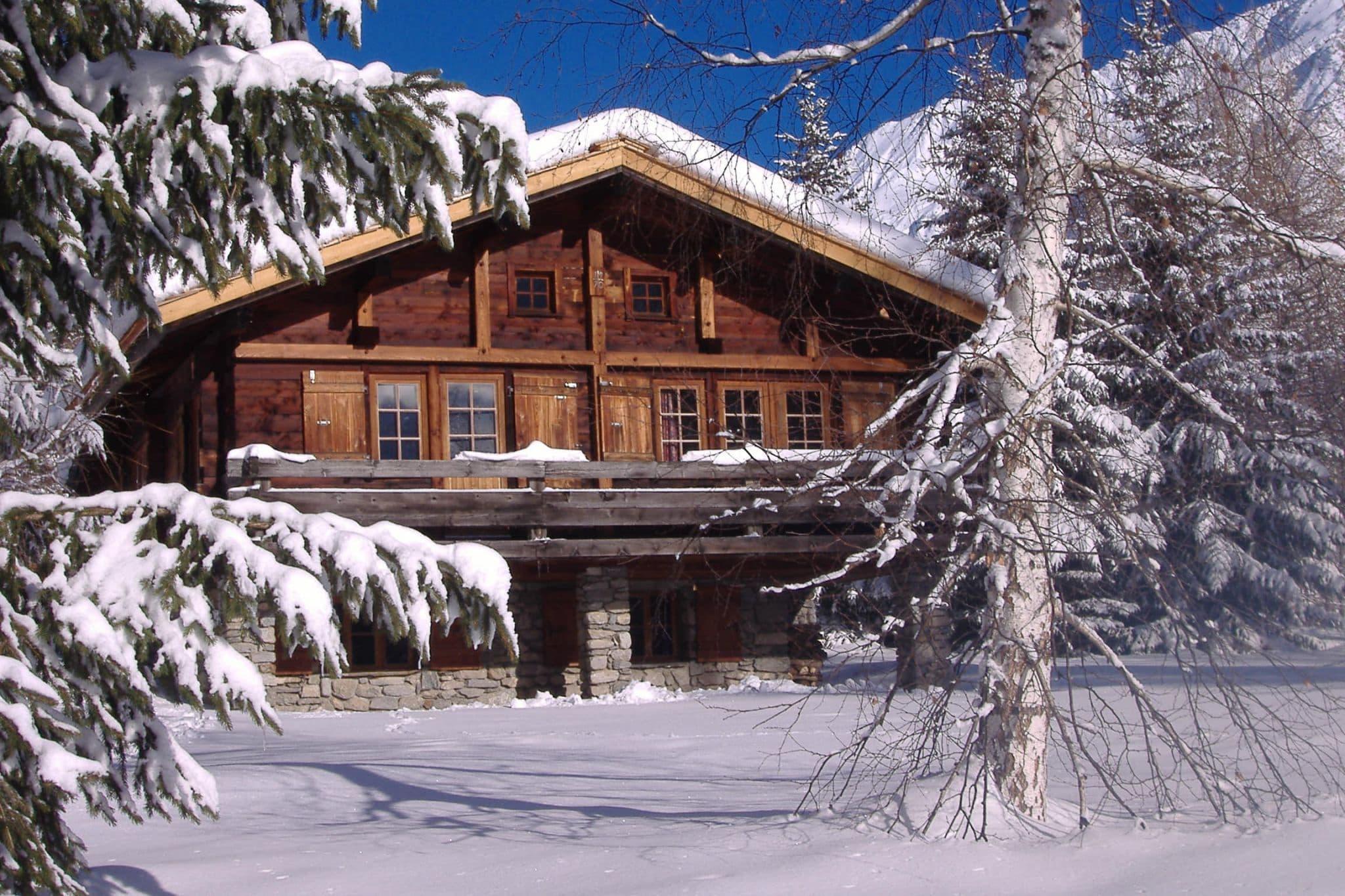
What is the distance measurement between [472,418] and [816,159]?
10.2 metres

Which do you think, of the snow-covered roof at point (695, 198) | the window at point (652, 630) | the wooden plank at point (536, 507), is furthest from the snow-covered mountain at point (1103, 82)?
the window at point (652, 630)

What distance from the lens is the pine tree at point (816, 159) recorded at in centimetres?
712

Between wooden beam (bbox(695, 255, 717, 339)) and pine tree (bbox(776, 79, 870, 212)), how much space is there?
9.87m

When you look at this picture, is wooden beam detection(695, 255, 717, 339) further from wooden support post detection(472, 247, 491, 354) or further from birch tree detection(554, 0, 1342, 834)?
birch tree detection(554, 0, 1342, 834)

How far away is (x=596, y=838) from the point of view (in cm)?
716

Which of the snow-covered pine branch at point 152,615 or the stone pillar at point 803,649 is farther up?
the snow-covered pine branch at point 152,615

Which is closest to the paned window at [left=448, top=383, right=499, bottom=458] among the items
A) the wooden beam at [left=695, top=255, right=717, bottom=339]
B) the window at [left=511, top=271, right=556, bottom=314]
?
the window at [left=511, top=271, right=556, bottom=314]

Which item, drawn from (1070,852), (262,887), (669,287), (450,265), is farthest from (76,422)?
(1070,852)

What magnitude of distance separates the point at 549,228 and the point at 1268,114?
12335 millimetres

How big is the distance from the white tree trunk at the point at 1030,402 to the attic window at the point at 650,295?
37.6ft

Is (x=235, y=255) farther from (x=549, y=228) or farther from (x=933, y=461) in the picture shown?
(x=549, y=228)

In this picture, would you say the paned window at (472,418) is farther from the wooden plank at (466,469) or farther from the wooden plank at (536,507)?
the wooden plank at (466,469)

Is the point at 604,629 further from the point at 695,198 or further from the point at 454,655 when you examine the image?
the point at 695,198

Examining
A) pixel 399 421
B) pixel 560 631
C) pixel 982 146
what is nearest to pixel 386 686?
pixel 560 631
